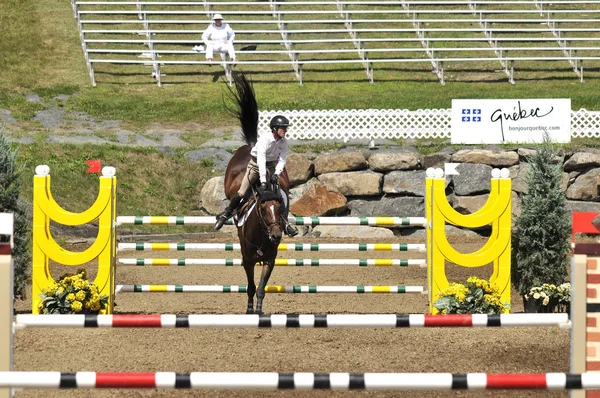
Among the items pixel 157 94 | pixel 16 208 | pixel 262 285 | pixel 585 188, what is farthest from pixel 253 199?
pixel 157 94

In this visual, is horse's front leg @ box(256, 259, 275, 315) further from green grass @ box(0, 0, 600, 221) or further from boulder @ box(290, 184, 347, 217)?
green grass @ box(0, 0, 600, 221)

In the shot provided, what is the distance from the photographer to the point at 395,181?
21.3 meters

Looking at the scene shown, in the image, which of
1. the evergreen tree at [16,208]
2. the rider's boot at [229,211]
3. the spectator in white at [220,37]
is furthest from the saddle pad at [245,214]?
the spectator in white at [220,37]

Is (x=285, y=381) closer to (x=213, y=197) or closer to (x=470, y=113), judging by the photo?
(x=213, y=197)

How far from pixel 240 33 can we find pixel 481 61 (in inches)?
329

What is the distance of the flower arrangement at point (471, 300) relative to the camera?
10566 mm

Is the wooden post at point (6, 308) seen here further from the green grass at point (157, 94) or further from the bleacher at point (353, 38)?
the bleacher at point (353, 38)

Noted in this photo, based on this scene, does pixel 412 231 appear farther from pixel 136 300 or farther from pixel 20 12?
pixel 20 12

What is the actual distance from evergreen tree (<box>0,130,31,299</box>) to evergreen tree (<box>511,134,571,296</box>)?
20.9 ft

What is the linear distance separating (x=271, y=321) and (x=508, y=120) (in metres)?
17.6

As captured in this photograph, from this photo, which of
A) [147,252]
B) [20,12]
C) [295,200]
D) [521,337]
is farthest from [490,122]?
[20,12]

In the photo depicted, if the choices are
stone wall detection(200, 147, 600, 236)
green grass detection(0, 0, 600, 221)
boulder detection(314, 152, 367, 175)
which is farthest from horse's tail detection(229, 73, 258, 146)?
boulder detection(314, 152, 367, 175)

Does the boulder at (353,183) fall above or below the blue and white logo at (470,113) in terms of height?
below

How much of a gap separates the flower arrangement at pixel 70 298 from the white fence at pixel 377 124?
1256 centimetres
